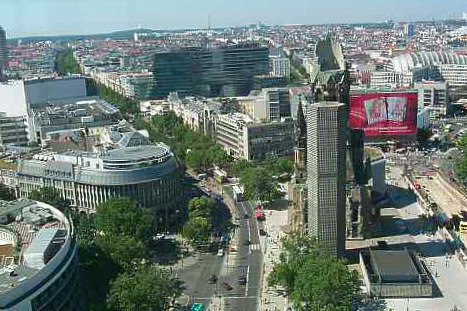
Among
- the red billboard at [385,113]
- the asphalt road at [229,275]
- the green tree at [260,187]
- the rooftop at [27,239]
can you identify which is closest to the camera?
the rooftop at [27,239]

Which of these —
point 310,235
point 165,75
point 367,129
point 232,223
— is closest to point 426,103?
point 367,129

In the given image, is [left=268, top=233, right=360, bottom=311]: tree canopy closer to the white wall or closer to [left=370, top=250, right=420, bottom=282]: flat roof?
[left=370, top=250, right=420, bottom=282]: flat roof

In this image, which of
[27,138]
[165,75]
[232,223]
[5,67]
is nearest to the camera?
[232,223]

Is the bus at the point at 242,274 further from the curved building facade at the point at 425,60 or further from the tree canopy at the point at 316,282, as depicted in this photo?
the curved building facade at the point at 425,60

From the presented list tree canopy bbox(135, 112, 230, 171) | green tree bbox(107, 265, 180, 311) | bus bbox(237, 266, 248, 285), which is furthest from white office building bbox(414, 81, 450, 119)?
green tree bbox(107, 265, 180, 311)

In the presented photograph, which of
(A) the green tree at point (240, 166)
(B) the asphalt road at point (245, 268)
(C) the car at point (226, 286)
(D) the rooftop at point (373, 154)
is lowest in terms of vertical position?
(B) the asphalt road at point (245, 268)

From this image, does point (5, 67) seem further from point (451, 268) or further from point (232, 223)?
point (451, 268)

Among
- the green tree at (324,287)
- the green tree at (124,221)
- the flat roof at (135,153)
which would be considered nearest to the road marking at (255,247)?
the green tree at (124,221)
